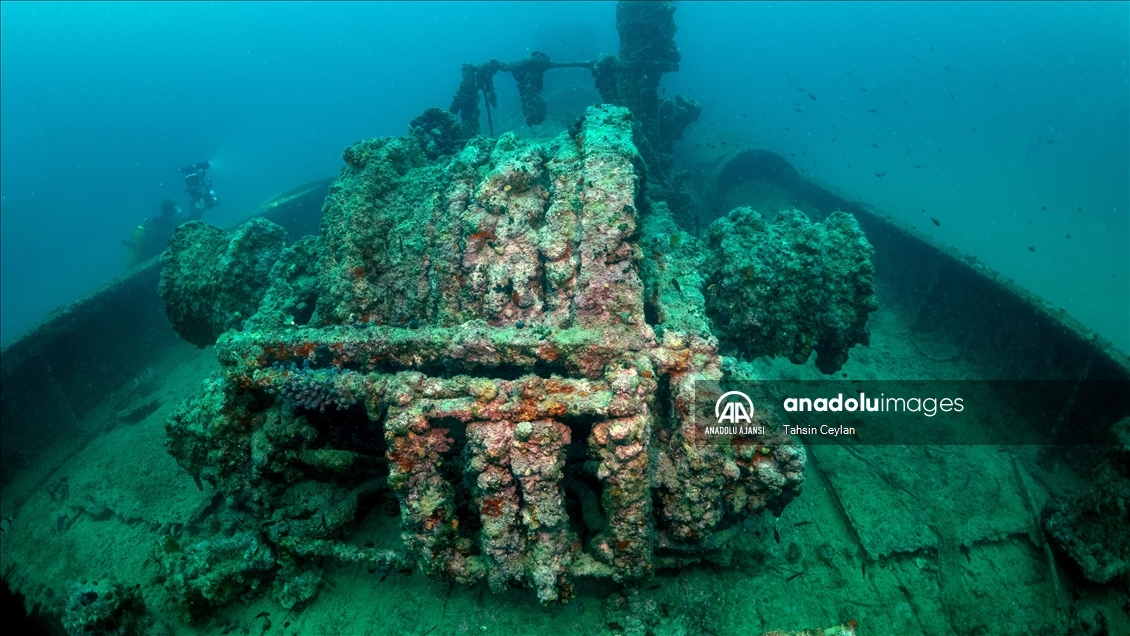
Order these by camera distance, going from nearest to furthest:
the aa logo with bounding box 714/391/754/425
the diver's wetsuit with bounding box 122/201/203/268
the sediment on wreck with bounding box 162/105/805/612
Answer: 1. the sediment on wreck with bounding box 162/105/805/612
2. the aa logo with bounding box 714/391/754/425
3. the diver's wetsuit with bounding box 122/201/203/268

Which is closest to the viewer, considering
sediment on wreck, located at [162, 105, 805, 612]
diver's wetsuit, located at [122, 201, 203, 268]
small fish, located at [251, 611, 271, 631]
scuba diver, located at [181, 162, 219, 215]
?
sediment on wreck, located at [162, 105, 805, 612]

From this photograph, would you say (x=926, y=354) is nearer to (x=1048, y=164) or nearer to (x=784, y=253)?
(x=784, y=253)

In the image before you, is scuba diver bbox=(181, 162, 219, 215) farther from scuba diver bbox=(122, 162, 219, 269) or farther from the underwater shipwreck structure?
the underwater shipwreck structure

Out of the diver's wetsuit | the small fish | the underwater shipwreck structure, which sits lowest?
the diver's wetsuit

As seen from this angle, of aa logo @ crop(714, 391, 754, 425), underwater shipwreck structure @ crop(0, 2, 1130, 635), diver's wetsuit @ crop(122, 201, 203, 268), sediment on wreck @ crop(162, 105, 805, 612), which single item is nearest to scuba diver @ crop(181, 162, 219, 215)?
diver's wetsuit @ crop(122, 201, 203, 268)

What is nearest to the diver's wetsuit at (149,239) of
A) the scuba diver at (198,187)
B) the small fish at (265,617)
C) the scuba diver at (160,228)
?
the scuba diver at (160,228)

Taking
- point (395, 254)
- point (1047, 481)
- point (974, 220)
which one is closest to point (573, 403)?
point (395, 254)

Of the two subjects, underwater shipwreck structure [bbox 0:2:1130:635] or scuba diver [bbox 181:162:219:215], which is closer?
underwater shipwreck structure [bbox 0:2:1130:635]

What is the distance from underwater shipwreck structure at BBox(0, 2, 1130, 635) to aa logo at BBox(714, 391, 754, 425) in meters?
0.09

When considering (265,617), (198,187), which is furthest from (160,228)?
(265,617)

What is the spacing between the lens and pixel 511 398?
3.08 meters

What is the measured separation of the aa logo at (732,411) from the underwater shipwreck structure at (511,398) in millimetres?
94

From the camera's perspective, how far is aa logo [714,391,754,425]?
3.21 meters

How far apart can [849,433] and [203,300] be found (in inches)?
291
